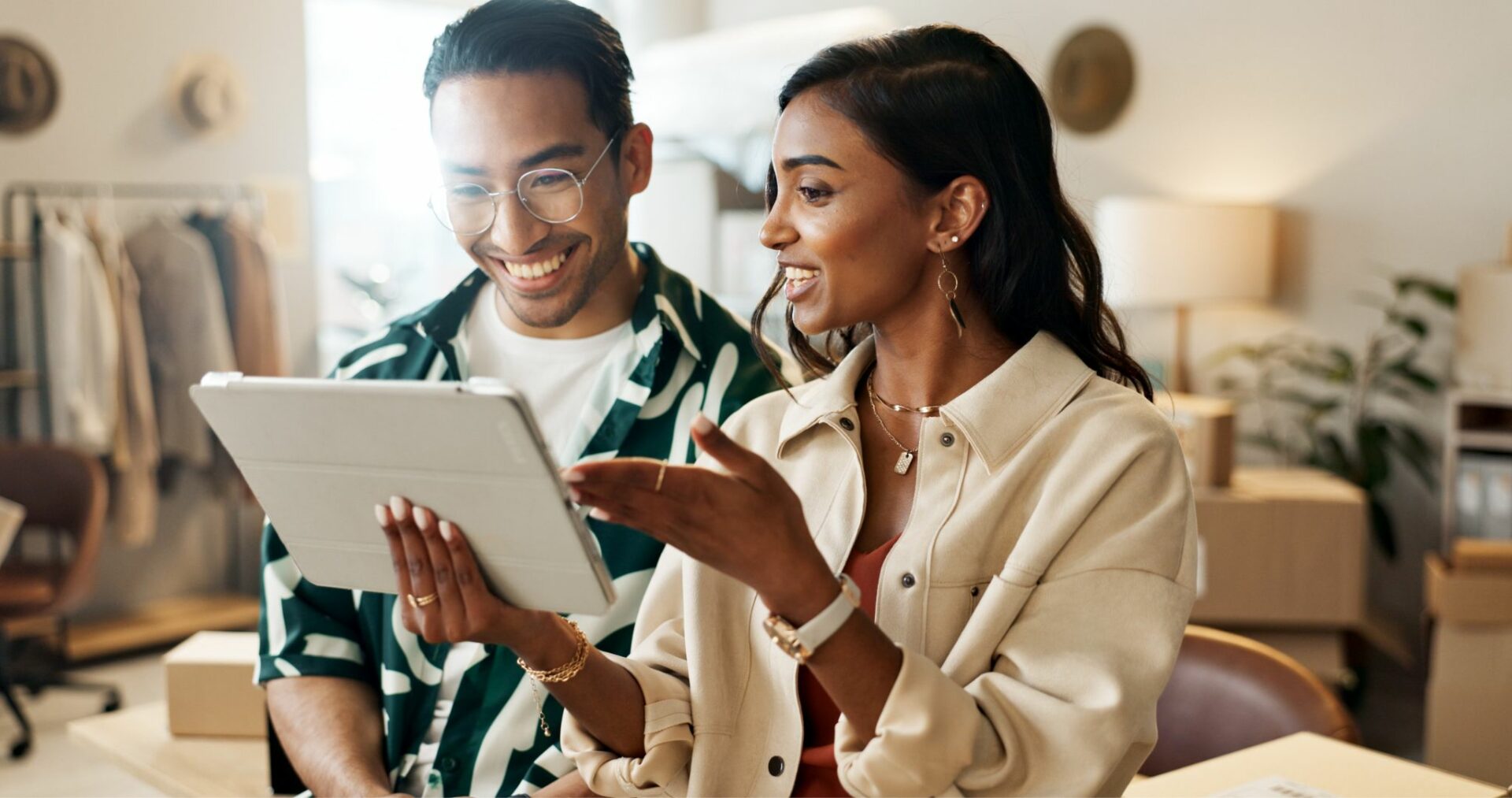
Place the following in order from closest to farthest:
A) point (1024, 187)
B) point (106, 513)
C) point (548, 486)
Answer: point (548, 486) → point (1024, 187) → point (106, 513)

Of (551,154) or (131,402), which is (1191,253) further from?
(131,402)

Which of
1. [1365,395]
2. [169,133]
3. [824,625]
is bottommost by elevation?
[1365,395]

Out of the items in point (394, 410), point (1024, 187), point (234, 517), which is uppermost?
point (1024, 187)

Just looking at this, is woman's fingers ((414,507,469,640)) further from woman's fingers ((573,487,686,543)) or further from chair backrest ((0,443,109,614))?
chair backrest ((0,443,109,614))

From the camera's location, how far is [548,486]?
43.4 inches

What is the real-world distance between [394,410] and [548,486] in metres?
0.15

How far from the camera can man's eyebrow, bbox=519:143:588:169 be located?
5.62 feet

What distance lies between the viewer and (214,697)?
215cm

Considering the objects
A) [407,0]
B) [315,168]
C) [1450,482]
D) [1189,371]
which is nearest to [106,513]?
[315,168]

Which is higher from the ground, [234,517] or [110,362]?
[110,362]

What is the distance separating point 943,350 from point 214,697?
4.48 ft

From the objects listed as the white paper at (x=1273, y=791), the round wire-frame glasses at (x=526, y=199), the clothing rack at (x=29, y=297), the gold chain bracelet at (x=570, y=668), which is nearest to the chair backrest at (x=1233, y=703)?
the white paper at (x=1273, y=791)

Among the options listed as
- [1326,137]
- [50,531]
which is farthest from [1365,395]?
[50,531]

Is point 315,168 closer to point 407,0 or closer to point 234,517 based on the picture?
point 407,0
